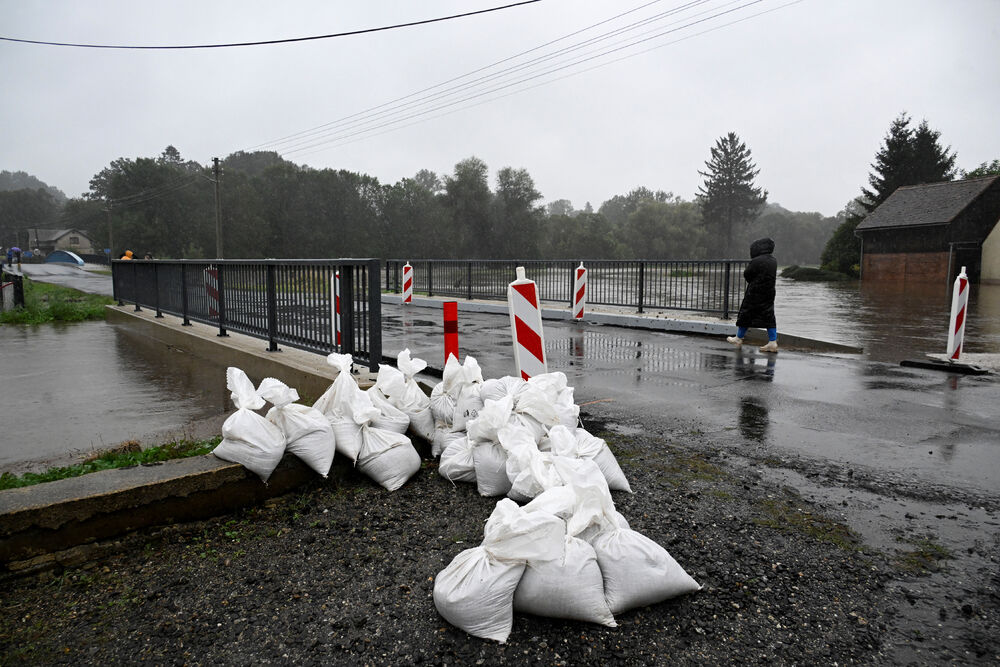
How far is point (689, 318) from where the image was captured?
13305 millimetres

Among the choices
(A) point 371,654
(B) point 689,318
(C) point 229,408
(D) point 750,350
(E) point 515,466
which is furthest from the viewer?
(B) point 689,318

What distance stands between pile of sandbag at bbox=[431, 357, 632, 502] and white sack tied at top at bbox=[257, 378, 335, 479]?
29.3 inches

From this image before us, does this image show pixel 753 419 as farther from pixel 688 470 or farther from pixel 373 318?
pixel 373 318

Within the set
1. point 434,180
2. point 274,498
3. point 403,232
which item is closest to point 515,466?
point 274,498

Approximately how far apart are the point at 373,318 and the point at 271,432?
6.65 feet

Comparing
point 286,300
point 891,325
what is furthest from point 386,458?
point 891,325

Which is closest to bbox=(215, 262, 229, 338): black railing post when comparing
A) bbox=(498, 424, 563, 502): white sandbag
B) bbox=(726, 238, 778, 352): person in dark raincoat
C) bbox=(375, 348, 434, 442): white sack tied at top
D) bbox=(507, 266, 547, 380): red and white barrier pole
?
bbox=(507, 266, 547, 380): red and white barrier pole

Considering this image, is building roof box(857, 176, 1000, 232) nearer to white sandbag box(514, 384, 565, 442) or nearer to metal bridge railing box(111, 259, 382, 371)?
metal bridge railing box(111, 259, 382, 371)

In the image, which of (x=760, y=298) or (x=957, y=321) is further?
(x=760, y=298)

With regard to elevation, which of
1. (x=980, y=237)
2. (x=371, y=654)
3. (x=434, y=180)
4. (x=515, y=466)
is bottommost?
(x=371, y=654)

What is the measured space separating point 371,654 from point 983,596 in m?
2.53

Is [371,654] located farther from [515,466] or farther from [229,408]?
[229,408]

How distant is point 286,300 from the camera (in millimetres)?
6988

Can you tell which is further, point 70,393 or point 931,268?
point 931,268
